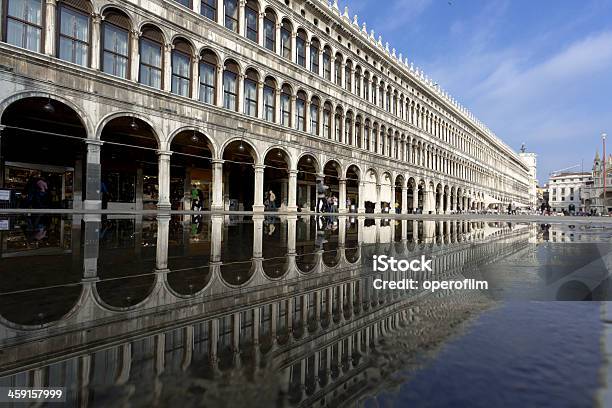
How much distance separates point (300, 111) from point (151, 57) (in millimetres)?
12000

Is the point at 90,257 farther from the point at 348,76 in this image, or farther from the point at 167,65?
the point at 348,76

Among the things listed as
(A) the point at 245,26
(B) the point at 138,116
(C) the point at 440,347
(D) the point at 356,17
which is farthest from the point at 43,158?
(D) the point at 356,17

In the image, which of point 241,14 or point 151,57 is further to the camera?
point 241,14

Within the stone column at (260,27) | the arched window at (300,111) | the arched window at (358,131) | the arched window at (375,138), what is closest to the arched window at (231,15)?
the stone column at (260,27)

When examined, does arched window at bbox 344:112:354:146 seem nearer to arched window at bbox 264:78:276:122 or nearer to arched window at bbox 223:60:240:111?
arched window at bbox 264:78:276:122

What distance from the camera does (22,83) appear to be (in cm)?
1362

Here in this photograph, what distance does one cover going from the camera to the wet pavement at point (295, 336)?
132 cm

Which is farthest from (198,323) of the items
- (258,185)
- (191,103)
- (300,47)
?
(300,47)

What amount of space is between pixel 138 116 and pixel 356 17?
82.0 feet

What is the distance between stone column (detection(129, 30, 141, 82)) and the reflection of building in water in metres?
16.1

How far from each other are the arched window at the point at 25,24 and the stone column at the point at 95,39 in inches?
74.8

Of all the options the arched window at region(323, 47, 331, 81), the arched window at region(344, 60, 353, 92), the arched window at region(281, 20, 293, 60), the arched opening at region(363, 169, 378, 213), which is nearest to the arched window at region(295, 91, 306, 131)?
the arched window at region(281, 20, 293, 60)

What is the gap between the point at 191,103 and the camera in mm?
19547

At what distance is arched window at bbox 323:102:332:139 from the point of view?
29.8 m
